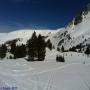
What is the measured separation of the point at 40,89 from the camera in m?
12.9

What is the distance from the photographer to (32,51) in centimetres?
5247

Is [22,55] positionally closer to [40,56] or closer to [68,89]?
[40,56]

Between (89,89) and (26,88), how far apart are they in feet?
16.5

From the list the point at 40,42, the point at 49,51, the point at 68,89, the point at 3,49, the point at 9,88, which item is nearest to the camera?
the point at 9,88

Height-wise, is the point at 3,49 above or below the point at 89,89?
above

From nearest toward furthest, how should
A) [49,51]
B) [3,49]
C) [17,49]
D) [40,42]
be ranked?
[40,42] < [17,49] < [3,49] < [49,51]

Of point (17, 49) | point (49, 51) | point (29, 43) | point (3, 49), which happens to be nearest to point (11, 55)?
point (3, 49)

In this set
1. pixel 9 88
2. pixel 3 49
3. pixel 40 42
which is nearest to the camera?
pixel 9 88

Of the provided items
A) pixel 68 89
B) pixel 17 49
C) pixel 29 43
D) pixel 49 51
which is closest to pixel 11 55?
pixel 17 49

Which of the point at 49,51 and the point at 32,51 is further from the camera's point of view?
the point at 49,51

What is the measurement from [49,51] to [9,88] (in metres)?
70.8

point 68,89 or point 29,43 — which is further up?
point 29,43

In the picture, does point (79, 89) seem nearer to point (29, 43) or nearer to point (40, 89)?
point (40, 89)

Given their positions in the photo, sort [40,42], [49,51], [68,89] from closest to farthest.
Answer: [68,89]
[40,42]
[49,51]
